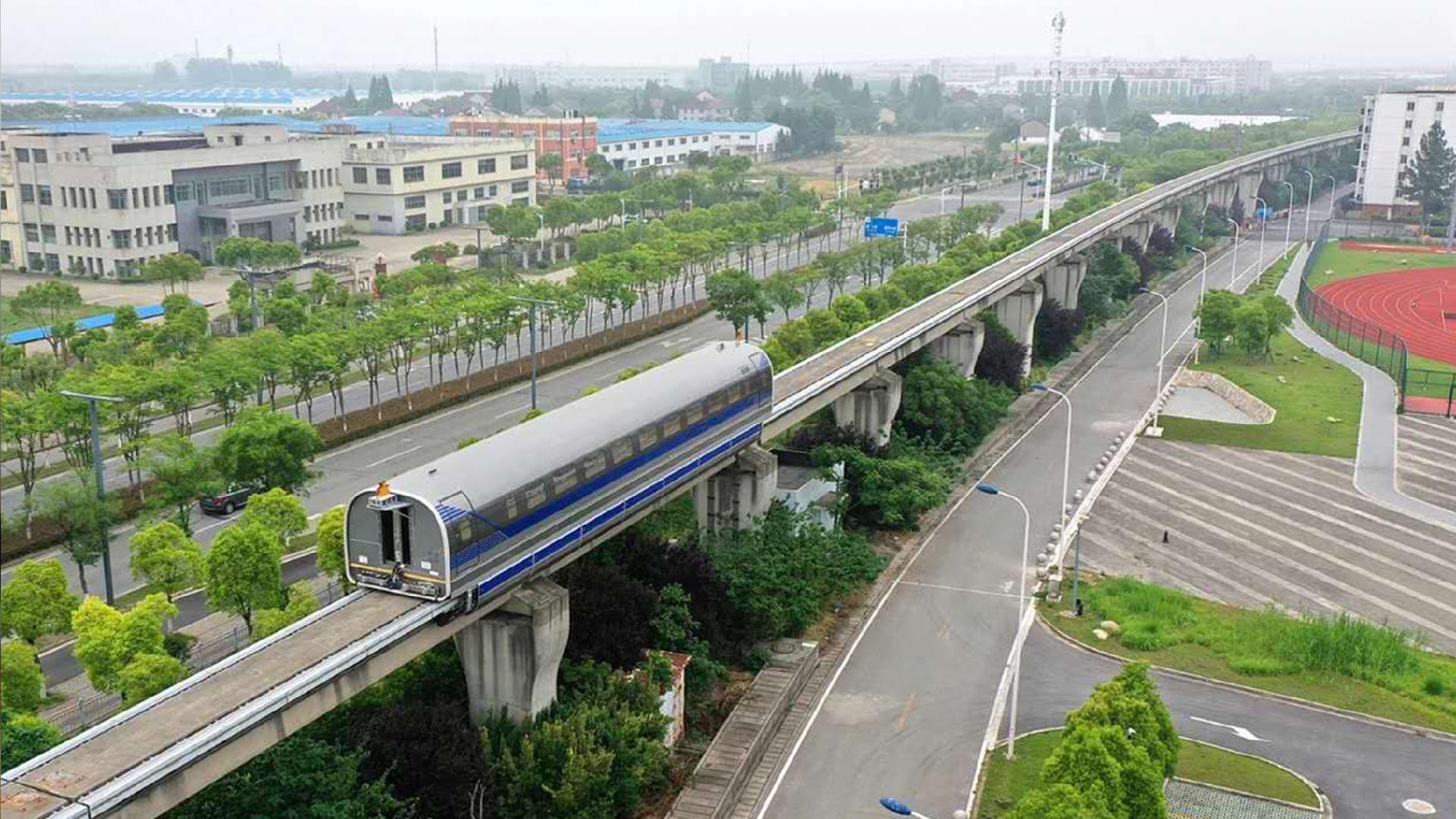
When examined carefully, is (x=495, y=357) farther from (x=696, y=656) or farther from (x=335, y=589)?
(x=696, y=656)

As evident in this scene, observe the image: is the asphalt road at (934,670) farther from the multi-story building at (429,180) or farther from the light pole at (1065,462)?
the multi-story building at (429,180)

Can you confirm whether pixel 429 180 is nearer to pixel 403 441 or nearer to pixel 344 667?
pixel 403 441

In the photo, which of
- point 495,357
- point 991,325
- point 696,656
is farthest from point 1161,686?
point 495,357

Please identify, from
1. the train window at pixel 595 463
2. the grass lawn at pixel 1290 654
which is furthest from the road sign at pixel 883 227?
the train window at pixel 595 463

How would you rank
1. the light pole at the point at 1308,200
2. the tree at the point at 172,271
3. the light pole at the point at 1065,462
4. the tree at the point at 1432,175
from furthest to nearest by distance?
the tree at the point at 1432,175 < the light pole at the point at 1308,200 < the tree at the point at 172,271 < the light pole at the point at 1065,462

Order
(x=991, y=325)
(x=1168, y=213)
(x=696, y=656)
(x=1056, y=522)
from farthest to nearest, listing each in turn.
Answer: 1. (x=1168, y=213)
2. (x=991, y=325)
3. (x=1056, y=522)
4. (x=696, y=656)

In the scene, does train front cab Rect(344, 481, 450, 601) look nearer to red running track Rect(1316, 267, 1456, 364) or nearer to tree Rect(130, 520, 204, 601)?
Answer: tree Rect(130, 520, 204, 601)

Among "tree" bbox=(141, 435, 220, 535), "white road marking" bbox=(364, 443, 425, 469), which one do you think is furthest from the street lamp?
"white road marking" bbox=(364, 443, 425, 469)
